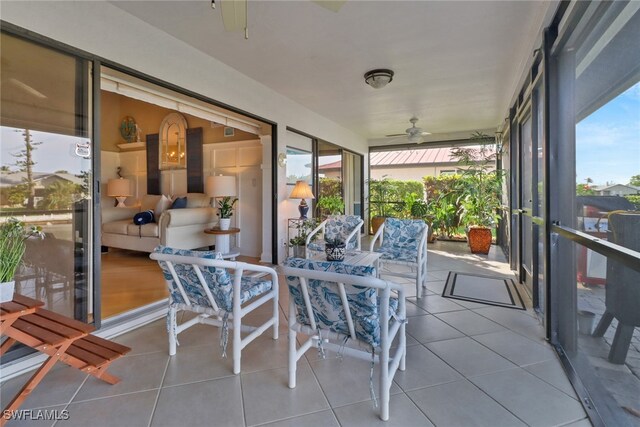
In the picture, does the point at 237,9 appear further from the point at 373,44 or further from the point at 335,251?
the point at 335,251

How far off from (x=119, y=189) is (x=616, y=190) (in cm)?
668

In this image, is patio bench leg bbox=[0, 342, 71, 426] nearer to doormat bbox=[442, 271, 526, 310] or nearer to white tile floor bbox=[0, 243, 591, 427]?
white tile floor bbox=[0, 243, 591, 427]

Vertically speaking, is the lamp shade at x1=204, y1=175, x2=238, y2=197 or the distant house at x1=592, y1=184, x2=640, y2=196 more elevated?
the lamp shade at x1=204, y1=175, x2=238, y2=197

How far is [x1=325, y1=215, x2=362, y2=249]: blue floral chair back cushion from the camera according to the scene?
3809 mm

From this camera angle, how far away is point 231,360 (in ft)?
6.23

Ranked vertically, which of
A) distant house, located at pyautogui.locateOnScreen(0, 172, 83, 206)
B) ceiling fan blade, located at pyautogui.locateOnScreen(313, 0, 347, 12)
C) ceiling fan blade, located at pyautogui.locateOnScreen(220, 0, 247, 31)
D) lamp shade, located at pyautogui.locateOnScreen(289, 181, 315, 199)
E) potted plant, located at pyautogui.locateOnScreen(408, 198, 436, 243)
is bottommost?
potted plant, located at pyautogui.locateOnScreen(408, 198, 436, 243)

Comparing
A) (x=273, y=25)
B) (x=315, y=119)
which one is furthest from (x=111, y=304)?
(x=315, y=119)

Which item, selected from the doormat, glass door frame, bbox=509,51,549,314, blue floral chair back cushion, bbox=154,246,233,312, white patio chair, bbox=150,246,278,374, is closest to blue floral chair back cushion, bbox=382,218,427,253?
the doormat

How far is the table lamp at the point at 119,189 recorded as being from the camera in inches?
219

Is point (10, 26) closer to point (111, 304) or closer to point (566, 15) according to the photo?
point (111, 304)

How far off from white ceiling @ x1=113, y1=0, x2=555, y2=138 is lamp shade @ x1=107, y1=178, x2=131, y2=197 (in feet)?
12.4

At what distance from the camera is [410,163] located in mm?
8383

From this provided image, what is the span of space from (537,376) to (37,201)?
327 centimetres

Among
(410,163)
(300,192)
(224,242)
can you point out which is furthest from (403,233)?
(410,163)
